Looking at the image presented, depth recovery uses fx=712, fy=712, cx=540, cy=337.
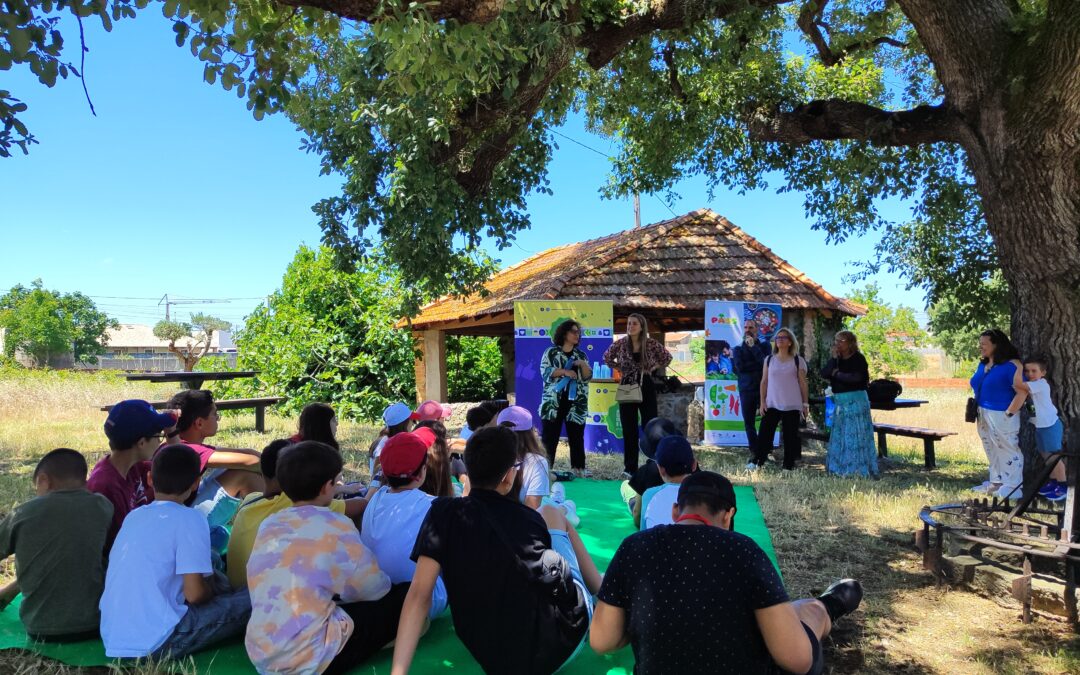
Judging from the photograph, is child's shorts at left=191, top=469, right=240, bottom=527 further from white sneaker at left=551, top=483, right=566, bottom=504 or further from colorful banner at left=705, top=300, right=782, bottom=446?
colorful banner at left=705, top=300, right=782, bottom=446

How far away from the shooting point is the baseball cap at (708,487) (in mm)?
2234

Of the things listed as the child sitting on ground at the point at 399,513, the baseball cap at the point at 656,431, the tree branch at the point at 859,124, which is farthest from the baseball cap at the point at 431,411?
the tree branch at the point at 859,124

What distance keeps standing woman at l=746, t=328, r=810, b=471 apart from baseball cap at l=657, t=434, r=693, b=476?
4782 millimetres

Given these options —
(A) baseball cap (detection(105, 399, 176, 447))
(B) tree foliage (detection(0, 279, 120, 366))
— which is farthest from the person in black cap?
(B) tree foliage (detection(0, 279, 120, 366))

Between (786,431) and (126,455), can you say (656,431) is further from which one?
(786,431)

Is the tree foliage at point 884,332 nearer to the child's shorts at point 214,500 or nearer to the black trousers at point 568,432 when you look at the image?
the black trousers at point 568,432

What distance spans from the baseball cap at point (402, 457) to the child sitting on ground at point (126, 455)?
4.36 ft

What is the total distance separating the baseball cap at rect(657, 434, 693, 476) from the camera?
12.2 ft

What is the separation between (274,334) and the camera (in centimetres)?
1545

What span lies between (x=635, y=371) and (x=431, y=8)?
4.25 m

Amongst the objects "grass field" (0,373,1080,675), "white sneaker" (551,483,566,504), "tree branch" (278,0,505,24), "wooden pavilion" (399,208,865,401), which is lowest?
"grass field" (0,373,1080,675)

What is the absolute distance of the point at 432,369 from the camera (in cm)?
1482

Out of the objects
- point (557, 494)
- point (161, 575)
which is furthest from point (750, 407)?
point (161, 575)

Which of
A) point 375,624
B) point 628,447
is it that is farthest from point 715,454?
point 375,624
